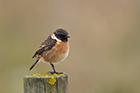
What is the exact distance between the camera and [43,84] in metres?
4.73

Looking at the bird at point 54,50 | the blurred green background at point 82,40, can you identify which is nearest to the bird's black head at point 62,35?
the bird at point 54,50

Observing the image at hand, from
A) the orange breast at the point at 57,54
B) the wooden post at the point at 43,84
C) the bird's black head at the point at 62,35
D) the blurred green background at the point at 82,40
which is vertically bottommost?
the wooden post at the point at 43,84

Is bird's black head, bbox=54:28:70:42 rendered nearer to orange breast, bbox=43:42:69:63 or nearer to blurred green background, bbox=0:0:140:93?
orange breast, bbox=43:42:69:63

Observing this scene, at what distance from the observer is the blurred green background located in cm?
1028

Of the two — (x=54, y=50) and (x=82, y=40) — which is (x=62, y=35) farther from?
(x=82, y=40)

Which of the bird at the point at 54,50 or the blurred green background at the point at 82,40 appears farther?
the blurred green background at the point at 82,40

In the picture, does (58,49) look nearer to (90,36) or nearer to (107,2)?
(90,36)

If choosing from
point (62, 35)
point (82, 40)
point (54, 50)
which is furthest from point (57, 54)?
point (82, 40)

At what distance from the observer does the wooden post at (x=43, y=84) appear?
4.71m

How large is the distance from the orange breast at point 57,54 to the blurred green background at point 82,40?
3639 millimetres

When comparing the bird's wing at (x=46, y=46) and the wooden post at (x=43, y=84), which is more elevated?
the bird's wing at (x=46, y=46)

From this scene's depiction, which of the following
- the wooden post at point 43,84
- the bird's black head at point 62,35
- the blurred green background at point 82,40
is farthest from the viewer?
the blurred green background at point 82,40

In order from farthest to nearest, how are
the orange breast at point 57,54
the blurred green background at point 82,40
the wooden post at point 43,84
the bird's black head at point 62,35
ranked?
the blurred green background at point 82,40
the bird's black head at point 62,35
the orange breast at point 57,54
the wooden post at point 43,84

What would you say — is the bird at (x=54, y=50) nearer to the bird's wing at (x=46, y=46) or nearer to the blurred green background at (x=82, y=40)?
the bird's wing at (x=46, y=46)
